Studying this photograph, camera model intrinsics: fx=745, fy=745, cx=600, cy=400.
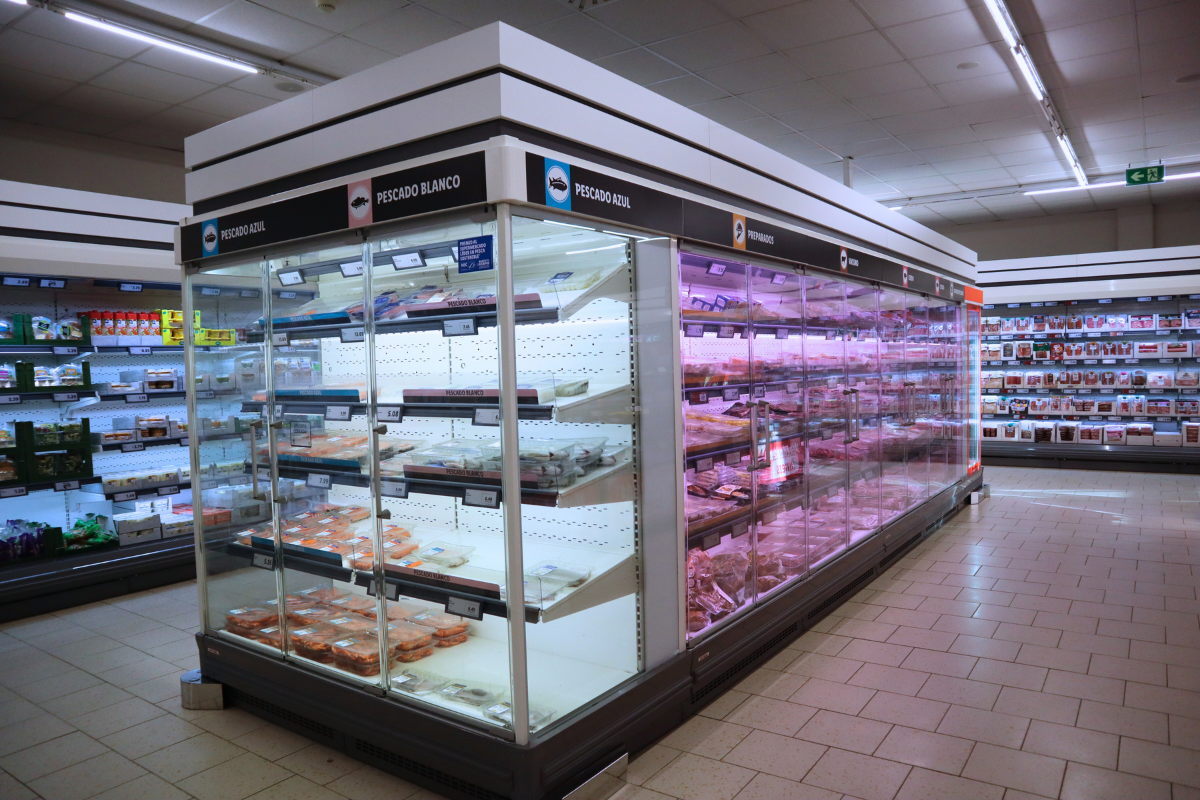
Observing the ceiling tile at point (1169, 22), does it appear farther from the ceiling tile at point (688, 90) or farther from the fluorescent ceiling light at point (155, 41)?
the fluorescent ceiling light at point (155, 41)

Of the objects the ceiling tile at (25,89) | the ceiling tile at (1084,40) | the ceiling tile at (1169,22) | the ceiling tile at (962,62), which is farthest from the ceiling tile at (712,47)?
the ceiling tile at (25,89)

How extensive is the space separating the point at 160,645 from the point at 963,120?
27.6 ft

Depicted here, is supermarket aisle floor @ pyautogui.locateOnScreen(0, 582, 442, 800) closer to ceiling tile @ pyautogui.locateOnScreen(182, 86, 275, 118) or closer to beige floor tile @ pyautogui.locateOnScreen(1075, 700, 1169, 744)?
beige floor tile @ pyautogui.locateOnScreen(1075, 700, 1169, 744)

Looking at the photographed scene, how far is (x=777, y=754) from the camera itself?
302 cm

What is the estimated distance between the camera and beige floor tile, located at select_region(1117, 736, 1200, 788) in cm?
278

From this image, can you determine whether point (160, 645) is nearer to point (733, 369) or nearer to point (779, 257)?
point (733, 369)

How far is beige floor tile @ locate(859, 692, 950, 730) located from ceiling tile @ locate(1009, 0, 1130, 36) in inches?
186

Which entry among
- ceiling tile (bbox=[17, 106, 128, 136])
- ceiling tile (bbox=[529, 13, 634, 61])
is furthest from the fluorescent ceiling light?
ceiling tile (bbox=[529, 13, 634, 61])

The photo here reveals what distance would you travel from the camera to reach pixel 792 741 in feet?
10.2

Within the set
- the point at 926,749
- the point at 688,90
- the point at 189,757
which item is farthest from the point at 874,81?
the point at 189,757

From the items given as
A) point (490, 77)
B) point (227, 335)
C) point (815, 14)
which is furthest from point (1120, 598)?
point (227, 335)

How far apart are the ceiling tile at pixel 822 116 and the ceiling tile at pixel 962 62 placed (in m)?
0.91

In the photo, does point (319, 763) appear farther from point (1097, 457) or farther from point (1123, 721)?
point (1097, 457)

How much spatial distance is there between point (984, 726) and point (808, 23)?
4680 millimetres
